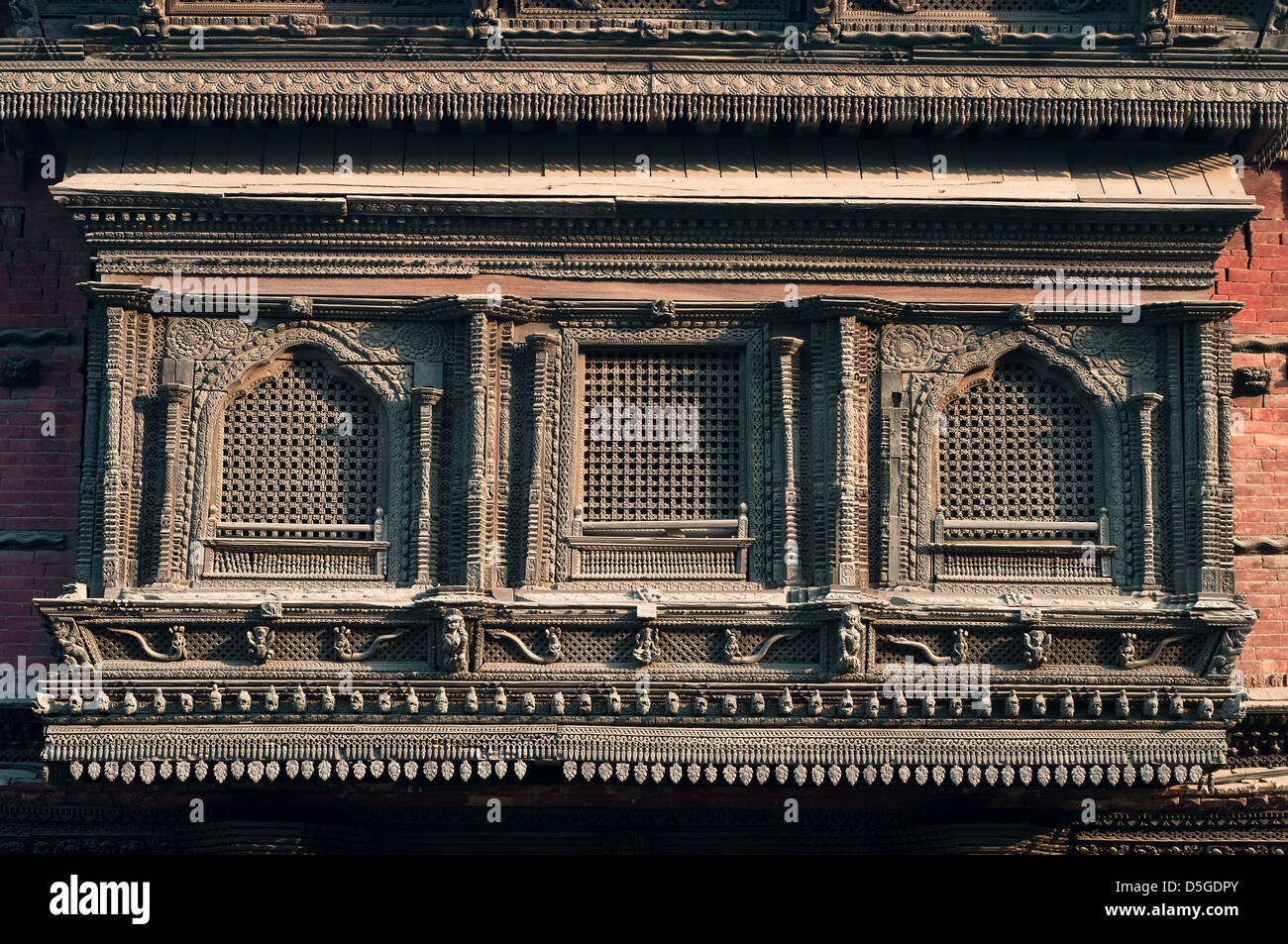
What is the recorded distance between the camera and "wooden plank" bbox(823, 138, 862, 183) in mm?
12422

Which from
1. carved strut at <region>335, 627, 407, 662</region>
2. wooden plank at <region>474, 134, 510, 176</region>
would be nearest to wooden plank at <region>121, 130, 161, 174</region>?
wooden plank at <region>474, 134, 510, 176</region>

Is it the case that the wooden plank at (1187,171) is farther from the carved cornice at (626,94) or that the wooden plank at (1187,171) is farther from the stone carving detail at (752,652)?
the stone carving detail at (752,652)

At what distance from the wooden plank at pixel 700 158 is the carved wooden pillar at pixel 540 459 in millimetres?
1523

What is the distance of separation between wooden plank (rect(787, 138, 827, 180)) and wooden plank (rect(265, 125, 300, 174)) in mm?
3389

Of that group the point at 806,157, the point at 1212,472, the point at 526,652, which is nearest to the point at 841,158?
the point at 806,157

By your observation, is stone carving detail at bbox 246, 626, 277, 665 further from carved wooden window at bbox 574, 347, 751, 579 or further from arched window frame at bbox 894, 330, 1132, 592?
arched window frame at bbox 894, 330, 1132, 592

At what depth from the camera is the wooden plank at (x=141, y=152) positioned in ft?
40.5

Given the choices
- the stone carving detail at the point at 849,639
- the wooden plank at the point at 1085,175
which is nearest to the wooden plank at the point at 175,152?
the stone carving detail at the point at 849,639

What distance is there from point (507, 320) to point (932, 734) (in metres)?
3.91

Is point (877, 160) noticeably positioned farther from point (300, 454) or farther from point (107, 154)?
point (107, 154)

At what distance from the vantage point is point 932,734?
38.0 feet

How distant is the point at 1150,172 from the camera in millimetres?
12570

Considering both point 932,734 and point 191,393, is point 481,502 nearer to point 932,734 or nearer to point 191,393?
point 191,393

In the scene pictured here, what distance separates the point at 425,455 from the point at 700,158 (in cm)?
280
